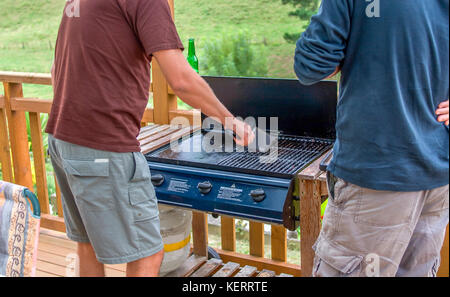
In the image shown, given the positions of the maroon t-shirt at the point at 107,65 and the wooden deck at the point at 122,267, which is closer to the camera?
the maroon t-shirt at the point at 107,65

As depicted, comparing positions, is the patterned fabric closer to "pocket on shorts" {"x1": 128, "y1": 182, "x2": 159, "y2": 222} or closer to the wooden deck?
"pocket on shorts" {"x1": 128, "y1": 182, "x2": 159, "y2": 222}

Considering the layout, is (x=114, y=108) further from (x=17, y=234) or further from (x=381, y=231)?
(x=381, y=231)

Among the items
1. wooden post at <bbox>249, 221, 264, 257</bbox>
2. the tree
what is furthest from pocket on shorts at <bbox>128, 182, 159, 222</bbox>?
the tree

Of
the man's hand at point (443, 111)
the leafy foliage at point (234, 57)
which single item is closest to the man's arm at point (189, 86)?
the man's hand at point (443, 111)

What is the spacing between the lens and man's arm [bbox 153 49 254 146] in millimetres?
1678

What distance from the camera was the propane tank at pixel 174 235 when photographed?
8.95 ft

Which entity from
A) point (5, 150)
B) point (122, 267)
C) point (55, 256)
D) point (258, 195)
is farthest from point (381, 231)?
point (5, 150)

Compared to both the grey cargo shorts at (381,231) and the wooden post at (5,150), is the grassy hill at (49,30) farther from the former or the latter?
the grey cargo shorts at (381,231)

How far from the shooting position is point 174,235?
9.11ft

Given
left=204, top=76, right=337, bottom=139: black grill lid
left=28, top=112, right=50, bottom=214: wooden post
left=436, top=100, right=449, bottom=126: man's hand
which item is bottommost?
left=28, top=112, right=50, bottom=214: wooden post

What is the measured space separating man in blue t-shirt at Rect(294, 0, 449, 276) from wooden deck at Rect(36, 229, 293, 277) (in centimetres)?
147

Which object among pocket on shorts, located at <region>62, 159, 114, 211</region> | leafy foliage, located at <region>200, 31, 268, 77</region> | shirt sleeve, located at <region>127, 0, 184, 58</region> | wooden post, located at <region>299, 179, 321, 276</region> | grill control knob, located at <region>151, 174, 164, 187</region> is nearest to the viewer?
shirt sleeve, located at <region>127, 0, 184, 58</region>

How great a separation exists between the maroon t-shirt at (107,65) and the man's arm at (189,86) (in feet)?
0.13

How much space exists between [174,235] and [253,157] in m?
0.76
